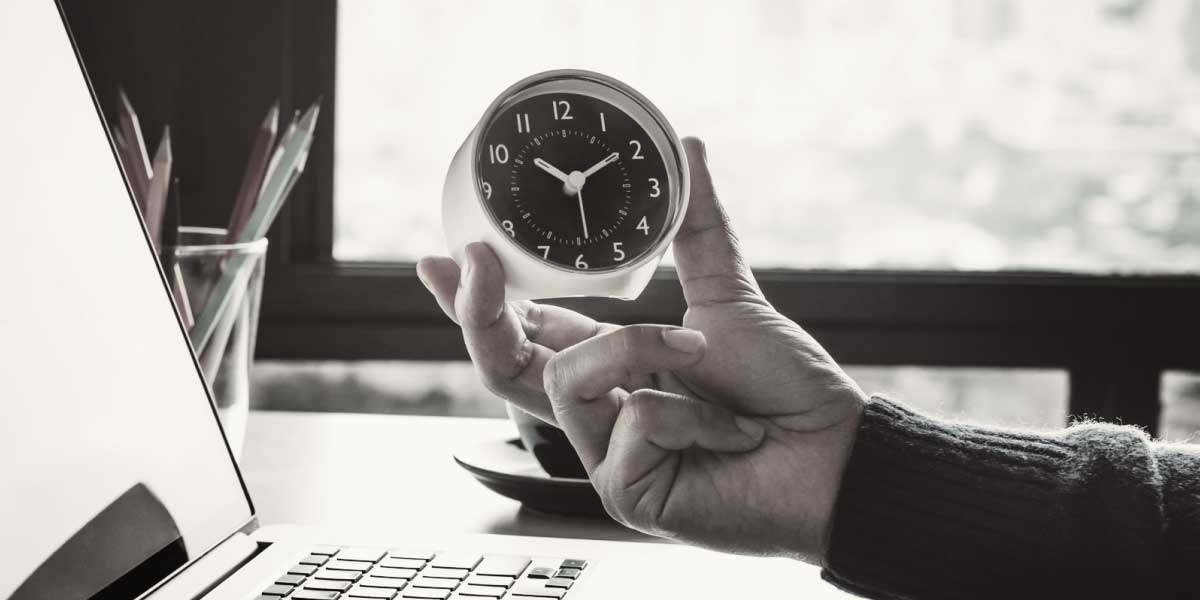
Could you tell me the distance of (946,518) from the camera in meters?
0.72

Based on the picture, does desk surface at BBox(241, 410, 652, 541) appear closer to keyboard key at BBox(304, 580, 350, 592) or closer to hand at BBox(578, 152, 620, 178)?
keyboard key at BBox(304, 580, 350, 592)

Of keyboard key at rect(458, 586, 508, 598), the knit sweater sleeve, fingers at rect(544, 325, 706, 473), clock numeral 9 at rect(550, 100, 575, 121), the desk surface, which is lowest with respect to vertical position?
the desk surface

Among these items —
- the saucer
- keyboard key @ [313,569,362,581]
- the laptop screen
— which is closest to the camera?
the laptop screen

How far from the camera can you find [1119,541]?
0.67 metres

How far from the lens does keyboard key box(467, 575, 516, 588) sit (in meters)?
0.63

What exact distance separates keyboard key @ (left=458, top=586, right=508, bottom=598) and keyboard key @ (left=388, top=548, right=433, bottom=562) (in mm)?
62

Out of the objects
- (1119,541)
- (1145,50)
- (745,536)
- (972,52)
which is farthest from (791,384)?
(1145,50)

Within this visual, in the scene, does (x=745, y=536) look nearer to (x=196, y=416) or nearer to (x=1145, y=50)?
(x=196, y=416)

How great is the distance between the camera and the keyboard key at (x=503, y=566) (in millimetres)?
653

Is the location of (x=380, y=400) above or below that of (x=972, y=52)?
below

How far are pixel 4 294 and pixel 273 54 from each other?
130cm

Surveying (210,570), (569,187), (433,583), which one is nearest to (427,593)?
(433,583)

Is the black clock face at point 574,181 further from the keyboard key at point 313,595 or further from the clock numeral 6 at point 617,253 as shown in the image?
the keyboard key at point 313,595

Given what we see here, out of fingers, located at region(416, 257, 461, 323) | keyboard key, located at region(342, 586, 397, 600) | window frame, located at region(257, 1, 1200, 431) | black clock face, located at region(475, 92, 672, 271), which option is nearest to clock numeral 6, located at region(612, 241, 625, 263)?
black clock face, located at region(475, 92, 672, 271)
